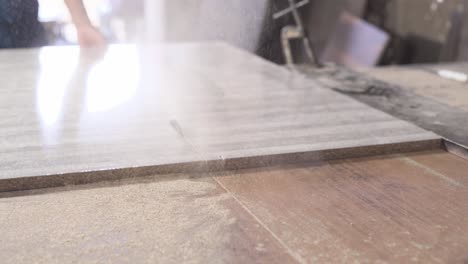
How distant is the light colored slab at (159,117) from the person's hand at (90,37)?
43mm

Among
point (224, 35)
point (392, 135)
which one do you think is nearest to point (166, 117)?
point (392, 135)

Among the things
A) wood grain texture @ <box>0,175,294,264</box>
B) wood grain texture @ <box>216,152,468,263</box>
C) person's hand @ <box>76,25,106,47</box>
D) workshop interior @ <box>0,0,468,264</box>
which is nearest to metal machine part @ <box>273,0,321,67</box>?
workshop interior @ <box>0,0,468,264</box>

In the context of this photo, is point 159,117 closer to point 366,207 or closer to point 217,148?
point 217,148

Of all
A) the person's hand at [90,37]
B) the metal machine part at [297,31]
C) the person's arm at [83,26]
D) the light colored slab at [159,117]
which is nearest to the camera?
the light colored slab at [159,117]

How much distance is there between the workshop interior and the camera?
2.12ft

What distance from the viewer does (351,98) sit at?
128 cm

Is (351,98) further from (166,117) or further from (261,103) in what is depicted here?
(166,117)

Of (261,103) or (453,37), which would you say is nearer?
(261,103)

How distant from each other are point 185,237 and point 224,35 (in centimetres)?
120

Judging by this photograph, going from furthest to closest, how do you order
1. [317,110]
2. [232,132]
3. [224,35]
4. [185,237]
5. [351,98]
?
[224,35] < [351,98] < [317,110] < [232,132] < [185,237]

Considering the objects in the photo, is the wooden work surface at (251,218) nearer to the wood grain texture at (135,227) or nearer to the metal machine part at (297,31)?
the wood grain texture at (135,227)

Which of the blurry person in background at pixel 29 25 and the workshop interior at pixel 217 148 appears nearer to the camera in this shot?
the workshop interior at pixel 217 148

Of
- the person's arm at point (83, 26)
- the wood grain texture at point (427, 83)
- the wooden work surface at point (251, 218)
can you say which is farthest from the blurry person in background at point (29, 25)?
the wood grain texture at point (427, 83)

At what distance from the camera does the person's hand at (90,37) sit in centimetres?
152
